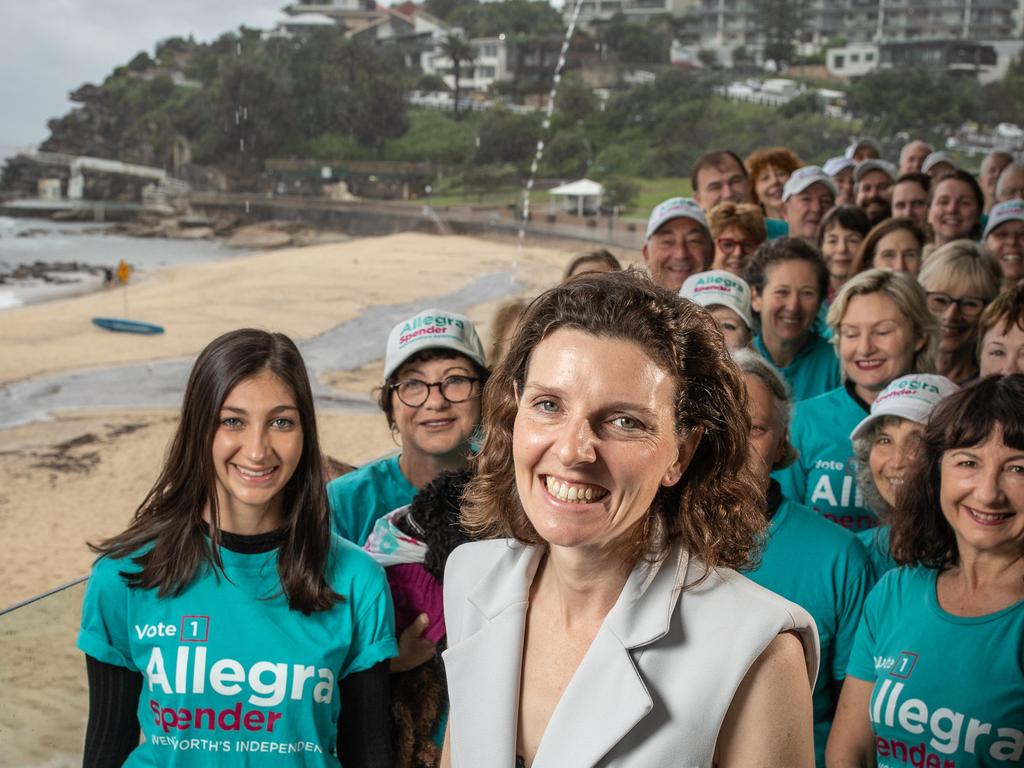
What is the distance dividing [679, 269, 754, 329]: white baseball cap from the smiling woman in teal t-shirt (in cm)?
134

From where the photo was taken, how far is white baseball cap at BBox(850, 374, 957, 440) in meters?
2.24

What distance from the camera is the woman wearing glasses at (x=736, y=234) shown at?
3.83 metres

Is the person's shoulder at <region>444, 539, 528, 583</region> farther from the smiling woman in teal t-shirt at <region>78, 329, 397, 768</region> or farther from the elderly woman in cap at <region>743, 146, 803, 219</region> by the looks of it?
the elderly woman in cap at <region>743, 146, 803, 219</region>

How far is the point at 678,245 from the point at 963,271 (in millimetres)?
873

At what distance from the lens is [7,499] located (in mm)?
8523

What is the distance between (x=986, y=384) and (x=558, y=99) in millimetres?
10510

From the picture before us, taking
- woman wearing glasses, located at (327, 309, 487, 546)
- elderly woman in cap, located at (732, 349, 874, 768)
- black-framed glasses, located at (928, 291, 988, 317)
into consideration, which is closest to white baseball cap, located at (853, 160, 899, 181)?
black-framed glasses, located at (928, 291, 988, 317)

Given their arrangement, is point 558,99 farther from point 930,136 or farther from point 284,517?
point 284,517

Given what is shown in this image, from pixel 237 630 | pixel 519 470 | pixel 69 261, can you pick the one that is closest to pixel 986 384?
pixel 519 470

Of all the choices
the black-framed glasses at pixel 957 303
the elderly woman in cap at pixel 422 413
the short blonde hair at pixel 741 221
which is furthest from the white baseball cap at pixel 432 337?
the short blonde hair at pixel 741 221

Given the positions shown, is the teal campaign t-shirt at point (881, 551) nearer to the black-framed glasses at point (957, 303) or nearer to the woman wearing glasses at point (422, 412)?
the woman wearing glasses at point (422, 412)

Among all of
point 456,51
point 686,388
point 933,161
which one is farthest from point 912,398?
point 456,51

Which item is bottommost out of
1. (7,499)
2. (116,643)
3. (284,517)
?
(7,499)

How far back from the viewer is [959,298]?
3.28 m
